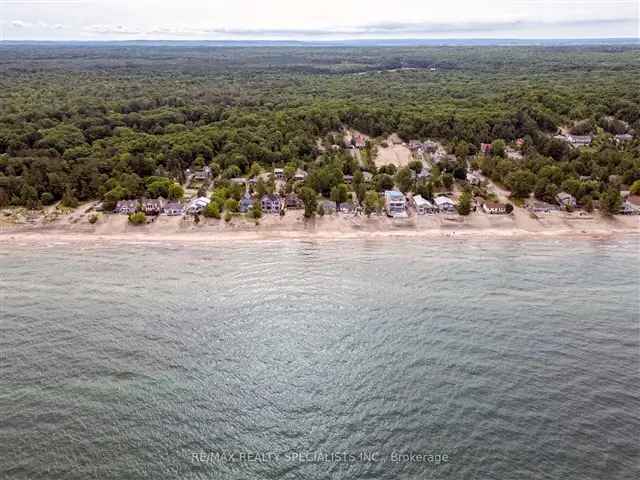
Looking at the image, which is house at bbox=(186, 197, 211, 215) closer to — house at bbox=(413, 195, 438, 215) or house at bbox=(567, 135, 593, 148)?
house at bbox=(413, 195, 438, 215)

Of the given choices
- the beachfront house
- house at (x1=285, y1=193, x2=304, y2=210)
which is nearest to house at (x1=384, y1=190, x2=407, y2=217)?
house at (x1=285, y1=193, x2=304, y2=210)

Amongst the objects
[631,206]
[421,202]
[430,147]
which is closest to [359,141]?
[430,147]

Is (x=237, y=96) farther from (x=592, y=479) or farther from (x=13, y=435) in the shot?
(x=592, y=479)

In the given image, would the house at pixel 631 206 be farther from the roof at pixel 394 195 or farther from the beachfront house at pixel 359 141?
the beachfront house at pixel 359 141

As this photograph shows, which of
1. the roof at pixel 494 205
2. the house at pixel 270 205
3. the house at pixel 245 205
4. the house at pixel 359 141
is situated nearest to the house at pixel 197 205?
the house at pixel 245 205

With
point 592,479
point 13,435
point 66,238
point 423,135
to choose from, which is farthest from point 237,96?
point 592,479

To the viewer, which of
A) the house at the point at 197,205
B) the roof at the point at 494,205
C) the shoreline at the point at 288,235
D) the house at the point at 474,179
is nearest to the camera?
the shoreline at the point at 288,235
